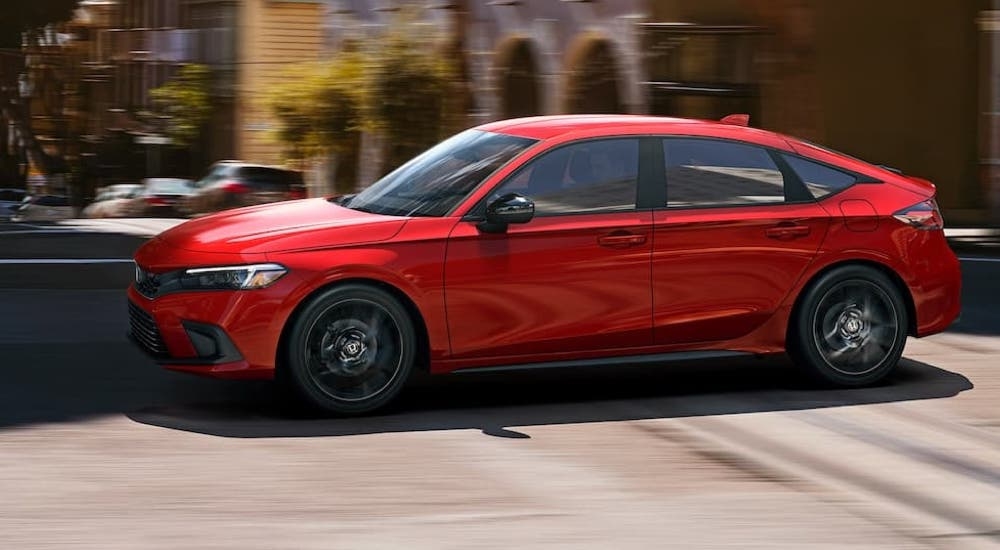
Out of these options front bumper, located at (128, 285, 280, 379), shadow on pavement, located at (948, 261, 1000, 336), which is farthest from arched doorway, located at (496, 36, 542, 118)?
front bumper, located at (128, 285, 280, 379)

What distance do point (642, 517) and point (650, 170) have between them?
2.69m

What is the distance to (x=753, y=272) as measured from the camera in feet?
28.1

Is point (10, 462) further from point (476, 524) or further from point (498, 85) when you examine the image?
point (498, 85)

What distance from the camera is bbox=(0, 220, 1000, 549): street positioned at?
19.6 feet

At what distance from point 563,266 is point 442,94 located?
19.6 meters

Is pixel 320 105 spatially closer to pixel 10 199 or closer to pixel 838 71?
pixel 838 71

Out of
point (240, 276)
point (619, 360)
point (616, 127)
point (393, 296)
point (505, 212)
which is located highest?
point (616, 127)

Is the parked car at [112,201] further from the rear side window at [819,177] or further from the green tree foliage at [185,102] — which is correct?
the rear side window at [819,177]

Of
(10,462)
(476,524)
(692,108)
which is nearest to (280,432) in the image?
(10,462)

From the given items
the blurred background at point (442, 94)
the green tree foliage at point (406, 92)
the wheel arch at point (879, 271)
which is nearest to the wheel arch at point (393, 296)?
the wheel arch at point (879, 271)

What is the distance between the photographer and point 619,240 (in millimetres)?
8266

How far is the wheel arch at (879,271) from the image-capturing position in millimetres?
8727

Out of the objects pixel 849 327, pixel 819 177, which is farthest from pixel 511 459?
pixel 819 177

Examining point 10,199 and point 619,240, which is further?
point 10,199
